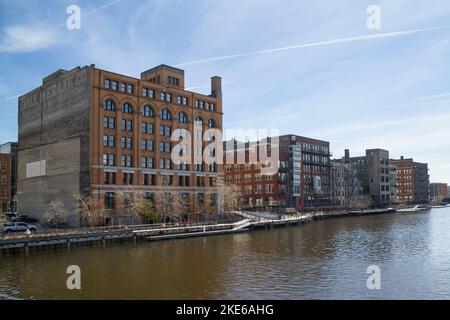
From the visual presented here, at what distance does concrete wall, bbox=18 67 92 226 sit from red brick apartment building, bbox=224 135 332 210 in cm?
5942

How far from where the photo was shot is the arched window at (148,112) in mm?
83831

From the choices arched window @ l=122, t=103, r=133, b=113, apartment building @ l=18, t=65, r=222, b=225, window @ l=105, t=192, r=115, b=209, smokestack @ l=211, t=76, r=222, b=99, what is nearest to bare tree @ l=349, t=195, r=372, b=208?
apartment building @ l=18, t=65, r=222, b=225

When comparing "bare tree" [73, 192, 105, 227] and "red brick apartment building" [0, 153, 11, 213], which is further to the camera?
"red brick apartment building" [0, 153, 11, 213]

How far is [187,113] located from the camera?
91625 millimetres

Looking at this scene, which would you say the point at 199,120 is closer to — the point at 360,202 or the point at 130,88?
the point at 130,88

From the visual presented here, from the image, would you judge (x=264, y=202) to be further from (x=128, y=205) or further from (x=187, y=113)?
(x=128, y=205)

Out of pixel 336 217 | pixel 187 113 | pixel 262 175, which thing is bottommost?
pixel 336 217

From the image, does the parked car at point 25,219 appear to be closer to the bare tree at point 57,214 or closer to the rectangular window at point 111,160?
the bare tree at point 57,214

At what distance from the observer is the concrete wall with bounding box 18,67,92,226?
76.4 meters

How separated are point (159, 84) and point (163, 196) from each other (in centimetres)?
2262

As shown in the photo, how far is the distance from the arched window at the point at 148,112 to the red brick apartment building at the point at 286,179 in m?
49.1

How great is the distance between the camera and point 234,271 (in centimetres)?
3691

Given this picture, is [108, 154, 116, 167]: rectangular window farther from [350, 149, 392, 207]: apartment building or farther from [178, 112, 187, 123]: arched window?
[350, 149, 392, 207]: apartment building
